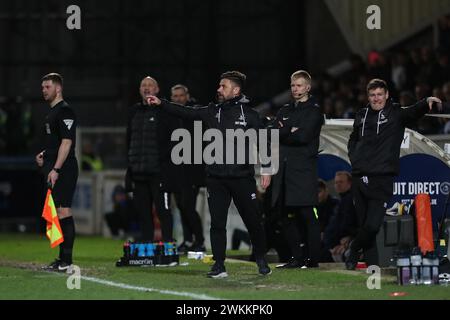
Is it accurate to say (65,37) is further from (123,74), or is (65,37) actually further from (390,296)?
(390,296)

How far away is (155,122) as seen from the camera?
551 inches

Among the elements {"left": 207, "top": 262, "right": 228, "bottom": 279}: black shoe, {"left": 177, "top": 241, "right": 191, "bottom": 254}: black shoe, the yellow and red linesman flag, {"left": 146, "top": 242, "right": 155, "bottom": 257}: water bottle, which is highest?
the yellow and red linesman flag

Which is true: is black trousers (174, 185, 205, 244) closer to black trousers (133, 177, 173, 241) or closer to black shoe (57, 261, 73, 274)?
black trousers (133, 177, 173, 241)

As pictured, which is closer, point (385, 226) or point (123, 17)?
point (385, 226)

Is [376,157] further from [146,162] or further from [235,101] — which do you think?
[146,162]

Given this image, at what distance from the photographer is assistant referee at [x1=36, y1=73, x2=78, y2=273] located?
1223 centimetres

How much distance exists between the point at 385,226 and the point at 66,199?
319 centimetres

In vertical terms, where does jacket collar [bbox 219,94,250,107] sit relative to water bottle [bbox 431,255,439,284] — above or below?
above

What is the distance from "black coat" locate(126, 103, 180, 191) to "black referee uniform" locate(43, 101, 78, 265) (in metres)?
1.55

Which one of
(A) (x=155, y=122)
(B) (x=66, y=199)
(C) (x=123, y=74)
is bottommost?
(B) (x=66, y=199)

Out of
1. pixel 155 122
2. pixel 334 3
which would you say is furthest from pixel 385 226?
pixel 334 3

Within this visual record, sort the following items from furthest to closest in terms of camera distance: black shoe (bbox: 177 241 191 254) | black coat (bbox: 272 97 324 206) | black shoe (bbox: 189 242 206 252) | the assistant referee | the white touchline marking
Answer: black shoe (bbox: 177 241 191 254)
black shoe (bbox: 189 242 206 252)
black coat (bbox: 272 97 324 206)
the assistant referee
the white touchline marking

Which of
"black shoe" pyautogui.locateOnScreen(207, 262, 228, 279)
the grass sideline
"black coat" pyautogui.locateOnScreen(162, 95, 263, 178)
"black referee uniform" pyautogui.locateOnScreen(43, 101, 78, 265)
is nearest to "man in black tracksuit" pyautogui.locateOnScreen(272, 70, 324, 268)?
the grass sideline
